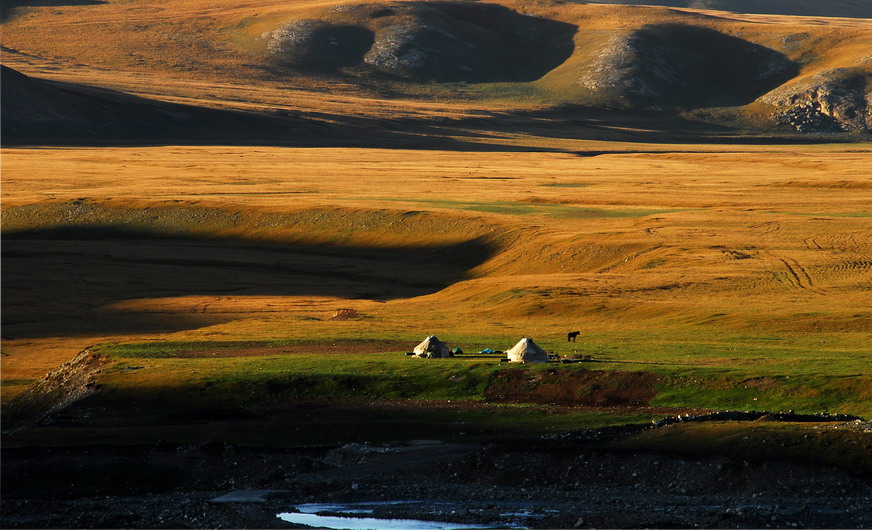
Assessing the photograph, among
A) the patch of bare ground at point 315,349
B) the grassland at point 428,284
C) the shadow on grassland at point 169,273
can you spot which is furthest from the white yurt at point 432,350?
the shadow on grassland at point 169,273

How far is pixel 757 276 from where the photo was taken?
61.1m

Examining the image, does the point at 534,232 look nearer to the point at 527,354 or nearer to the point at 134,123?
the point at 527,354

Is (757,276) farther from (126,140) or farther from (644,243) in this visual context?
(126,140)

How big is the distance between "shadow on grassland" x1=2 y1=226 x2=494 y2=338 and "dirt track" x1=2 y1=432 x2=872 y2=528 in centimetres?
2663

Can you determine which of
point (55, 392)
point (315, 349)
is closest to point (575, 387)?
point (315, 349)

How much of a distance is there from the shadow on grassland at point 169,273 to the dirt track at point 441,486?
26.6 metres

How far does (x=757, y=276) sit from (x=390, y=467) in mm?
36110

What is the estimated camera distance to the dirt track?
25.8 metres

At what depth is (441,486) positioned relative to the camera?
2883 centimetres

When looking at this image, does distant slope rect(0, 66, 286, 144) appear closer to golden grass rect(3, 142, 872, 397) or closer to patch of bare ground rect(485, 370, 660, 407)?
golden grass rect(3, 142, 872, 397)

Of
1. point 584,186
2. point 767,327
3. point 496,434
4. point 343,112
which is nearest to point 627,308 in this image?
point 767,327

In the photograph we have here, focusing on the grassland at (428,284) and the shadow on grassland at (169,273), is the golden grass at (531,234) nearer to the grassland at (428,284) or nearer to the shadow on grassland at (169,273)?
the grassland at (428,284)

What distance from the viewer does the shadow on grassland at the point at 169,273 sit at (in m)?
60.0

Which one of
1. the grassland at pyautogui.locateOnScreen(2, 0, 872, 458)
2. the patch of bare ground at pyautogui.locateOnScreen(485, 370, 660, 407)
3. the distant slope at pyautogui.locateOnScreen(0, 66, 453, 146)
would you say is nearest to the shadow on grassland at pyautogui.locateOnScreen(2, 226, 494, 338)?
the grassland at pyautogui.locateOnScreen(2, 0, 872, 458)
